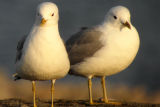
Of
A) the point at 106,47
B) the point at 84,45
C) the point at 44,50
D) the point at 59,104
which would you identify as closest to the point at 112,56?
the point at 106,47

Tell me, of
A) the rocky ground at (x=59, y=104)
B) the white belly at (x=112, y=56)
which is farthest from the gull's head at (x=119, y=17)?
the rocky ground at (x=59, y=104)

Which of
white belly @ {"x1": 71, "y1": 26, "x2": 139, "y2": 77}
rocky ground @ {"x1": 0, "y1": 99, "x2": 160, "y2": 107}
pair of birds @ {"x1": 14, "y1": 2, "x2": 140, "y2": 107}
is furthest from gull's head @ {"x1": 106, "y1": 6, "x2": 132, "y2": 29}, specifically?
rocky ground @ {"x1": 0, "y1": 99, "x2": 160, "y2": 107}

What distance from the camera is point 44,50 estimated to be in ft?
22.8

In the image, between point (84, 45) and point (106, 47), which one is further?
point (84, 45)

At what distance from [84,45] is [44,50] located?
4.31ft

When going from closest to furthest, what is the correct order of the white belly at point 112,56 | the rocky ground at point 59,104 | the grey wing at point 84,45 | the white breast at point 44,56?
the white breast at point 44,56 < the rocky ground at point 59,104 < the white belly at point 112,56 < the grey wing at point 84,45

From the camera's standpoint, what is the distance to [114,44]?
7875 mm

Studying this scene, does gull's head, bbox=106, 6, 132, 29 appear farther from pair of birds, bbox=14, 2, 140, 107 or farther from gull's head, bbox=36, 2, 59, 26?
gull's head, bbox=36, 2, 59, 26

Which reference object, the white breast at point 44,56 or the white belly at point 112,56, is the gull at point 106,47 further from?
the white breast at point 44,56

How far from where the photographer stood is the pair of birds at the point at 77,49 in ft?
22.9

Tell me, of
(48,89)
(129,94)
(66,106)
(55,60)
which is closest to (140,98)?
(129,94)

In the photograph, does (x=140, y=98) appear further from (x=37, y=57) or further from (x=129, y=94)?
(x=37, y=57)

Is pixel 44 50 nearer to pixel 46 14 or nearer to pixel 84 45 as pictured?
pixel 46 14

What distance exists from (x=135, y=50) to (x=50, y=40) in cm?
158
